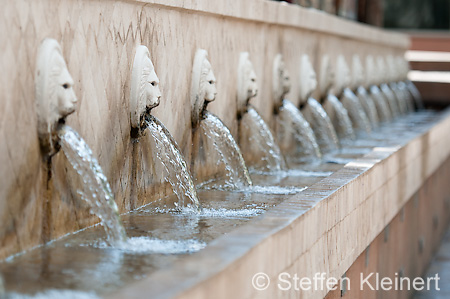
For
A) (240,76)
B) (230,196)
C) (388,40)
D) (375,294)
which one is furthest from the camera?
(388,40)

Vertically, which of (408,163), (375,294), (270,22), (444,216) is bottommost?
(444,216)

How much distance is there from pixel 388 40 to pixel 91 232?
10227 mm

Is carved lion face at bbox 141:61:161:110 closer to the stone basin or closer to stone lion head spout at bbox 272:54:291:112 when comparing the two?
A: the stone basin

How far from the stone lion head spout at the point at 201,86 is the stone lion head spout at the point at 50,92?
182 cm

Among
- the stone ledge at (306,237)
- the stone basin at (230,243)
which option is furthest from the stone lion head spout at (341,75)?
the stone basin at (230,243)

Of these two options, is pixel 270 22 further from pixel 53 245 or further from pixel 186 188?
pixel 53 245

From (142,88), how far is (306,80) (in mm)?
3692

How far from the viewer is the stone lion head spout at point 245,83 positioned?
630 cm

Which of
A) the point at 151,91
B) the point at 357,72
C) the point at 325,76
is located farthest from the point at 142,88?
the point at 357,72

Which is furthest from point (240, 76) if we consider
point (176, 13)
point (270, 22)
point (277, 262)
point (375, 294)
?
point (277, 262)

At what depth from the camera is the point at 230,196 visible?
5047 millimetres

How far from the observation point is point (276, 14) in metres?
7.07

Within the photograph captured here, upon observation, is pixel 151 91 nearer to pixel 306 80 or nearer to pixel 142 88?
pixel 142 88

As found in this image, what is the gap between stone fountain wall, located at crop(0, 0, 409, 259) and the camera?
3480mm
